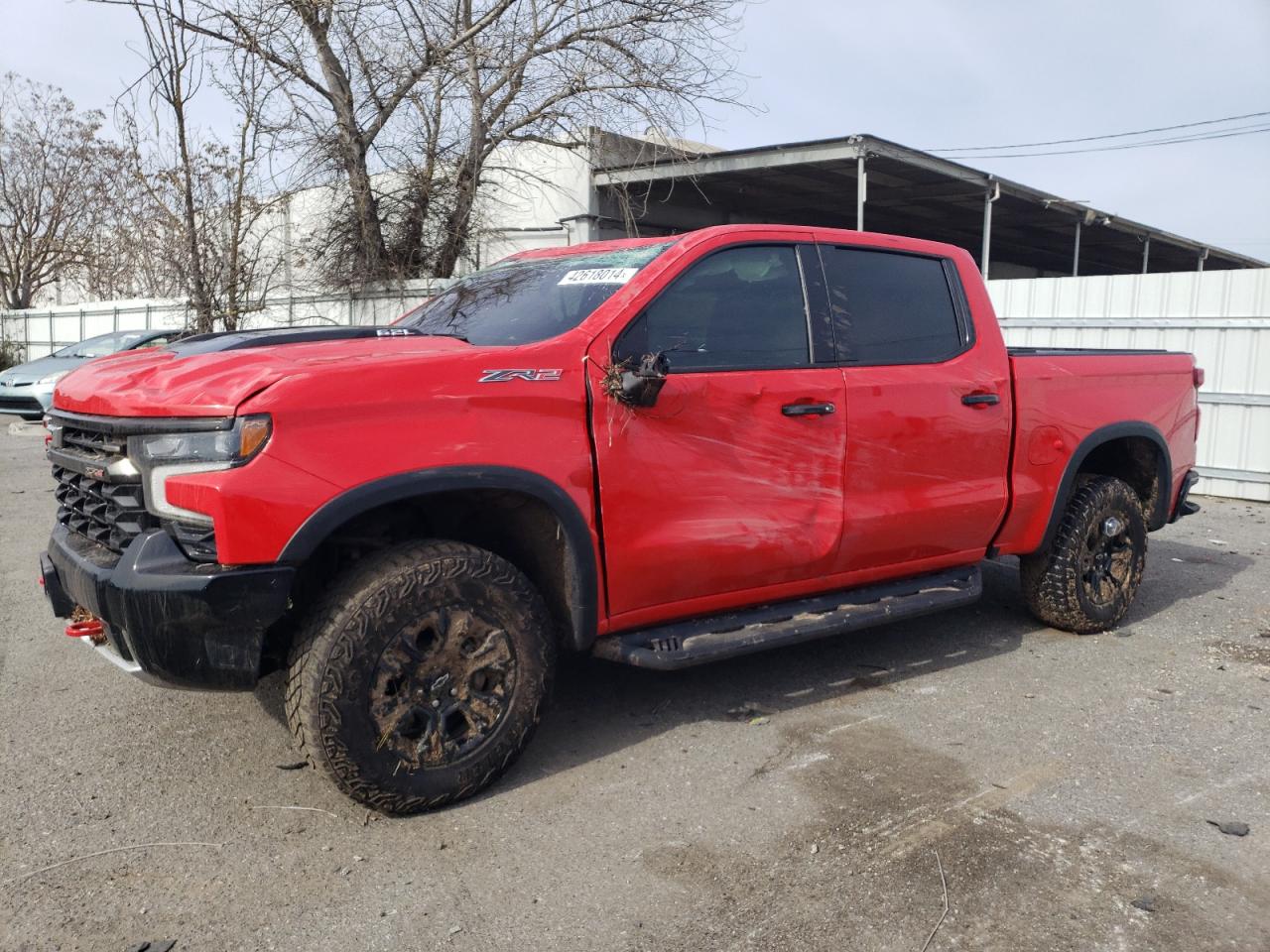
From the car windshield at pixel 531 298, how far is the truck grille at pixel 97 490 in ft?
4.29

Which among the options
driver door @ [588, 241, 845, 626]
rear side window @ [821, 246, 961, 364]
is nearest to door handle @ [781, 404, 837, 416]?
driver door @ [588, 241, 845, 626]

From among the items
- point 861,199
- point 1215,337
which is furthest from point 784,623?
A: point 861,199

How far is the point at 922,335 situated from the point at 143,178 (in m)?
11.0

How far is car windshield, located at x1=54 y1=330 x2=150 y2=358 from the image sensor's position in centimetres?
1388

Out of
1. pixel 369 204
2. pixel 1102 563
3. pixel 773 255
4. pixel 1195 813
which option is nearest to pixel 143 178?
pixel 369 204

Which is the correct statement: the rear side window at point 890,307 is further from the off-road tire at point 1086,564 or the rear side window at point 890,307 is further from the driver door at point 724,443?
the off-road tire at point 1086,564

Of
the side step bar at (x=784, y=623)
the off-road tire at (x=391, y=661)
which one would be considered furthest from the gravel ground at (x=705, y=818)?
the side step bar at (x=784, y=623)

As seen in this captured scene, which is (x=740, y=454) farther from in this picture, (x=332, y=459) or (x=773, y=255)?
(x=332, y=459)

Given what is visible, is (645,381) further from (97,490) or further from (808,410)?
(97,490)

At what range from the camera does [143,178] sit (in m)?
12.5

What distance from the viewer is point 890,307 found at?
15.1ft

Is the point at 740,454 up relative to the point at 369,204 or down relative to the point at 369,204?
down

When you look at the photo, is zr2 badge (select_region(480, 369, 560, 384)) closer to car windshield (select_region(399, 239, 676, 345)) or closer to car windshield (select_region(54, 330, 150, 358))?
car windshield (select_region(399, 239, 676, 345))

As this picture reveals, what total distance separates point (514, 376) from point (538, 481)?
349mm
